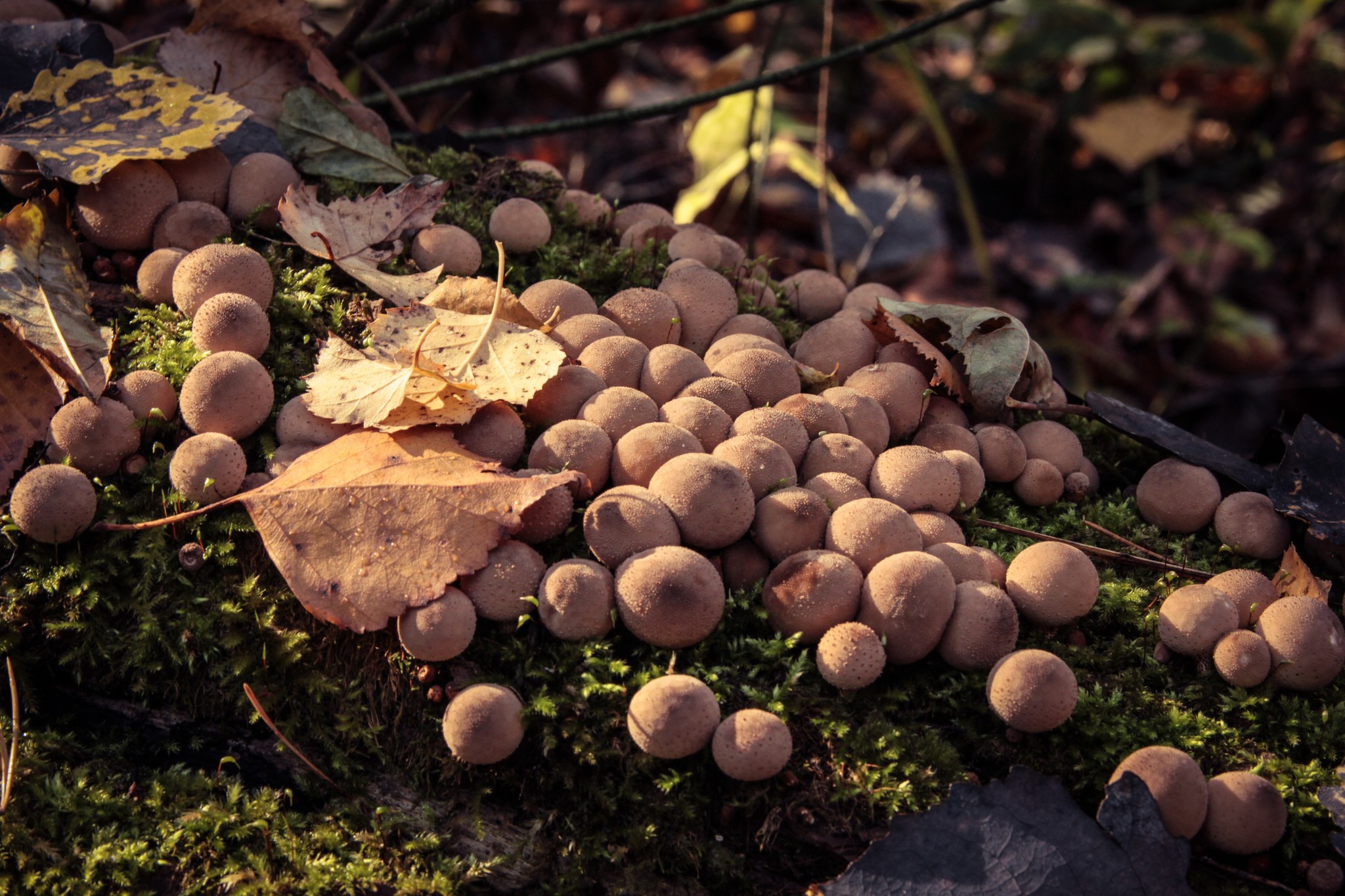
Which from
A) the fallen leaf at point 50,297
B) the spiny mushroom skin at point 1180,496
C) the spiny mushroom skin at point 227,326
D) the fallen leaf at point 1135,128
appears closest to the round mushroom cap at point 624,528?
the spiny mushroom skin at point 227,326

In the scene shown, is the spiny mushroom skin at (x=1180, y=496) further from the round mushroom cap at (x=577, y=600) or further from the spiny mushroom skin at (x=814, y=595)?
the round mushroom cap at (x=577, y=600)

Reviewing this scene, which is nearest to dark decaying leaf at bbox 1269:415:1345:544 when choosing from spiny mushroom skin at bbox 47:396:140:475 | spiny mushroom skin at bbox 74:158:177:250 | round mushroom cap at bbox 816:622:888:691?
round mushroom cap at bbox 816:622:888:691

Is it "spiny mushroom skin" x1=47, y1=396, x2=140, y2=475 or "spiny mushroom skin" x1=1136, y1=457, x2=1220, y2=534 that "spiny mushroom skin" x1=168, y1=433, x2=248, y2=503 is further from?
"spiny mushroom skin" x1=1136, y1=457, x2=1220, y2=534

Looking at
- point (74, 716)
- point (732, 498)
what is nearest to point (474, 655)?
point (732, 498)

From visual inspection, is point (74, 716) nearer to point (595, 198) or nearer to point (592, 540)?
point (592, 540)

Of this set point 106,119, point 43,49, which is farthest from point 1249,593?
point 43,49

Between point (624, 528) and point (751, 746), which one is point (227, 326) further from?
point (751, 746)
